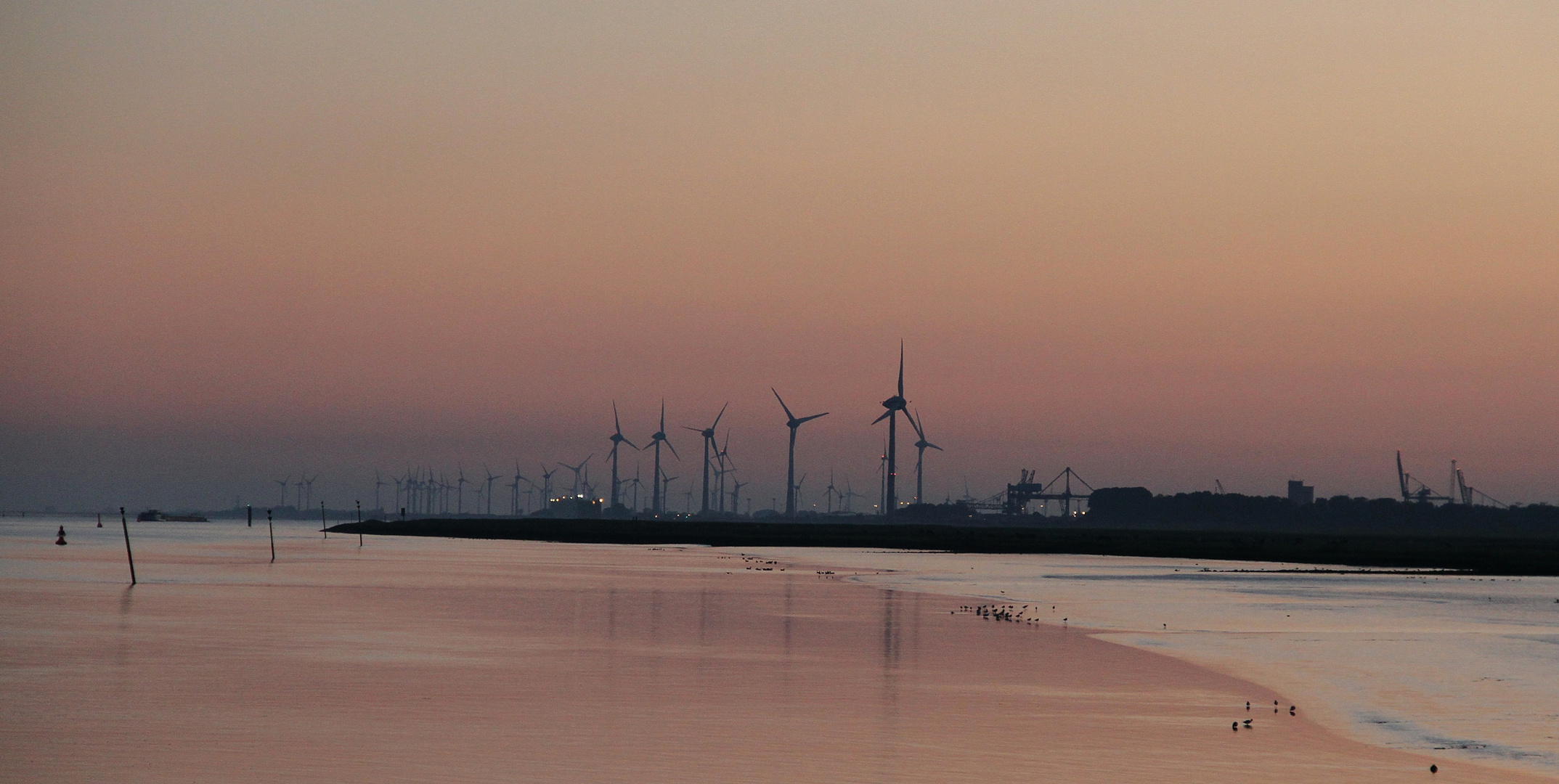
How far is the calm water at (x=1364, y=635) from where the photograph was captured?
28.1 meters

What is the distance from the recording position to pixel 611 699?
29234 millimetres

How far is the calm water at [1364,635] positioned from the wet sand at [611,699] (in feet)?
5.62

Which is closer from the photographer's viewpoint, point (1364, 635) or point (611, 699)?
point (611, 699)

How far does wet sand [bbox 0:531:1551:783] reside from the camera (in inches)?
865

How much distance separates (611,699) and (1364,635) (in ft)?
90.9

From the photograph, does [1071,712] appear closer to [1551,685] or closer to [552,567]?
[1551,685]

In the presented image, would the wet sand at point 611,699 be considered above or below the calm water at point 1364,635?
above

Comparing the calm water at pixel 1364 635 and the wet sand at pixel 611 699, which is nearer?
the wet sand at pixel 611 699

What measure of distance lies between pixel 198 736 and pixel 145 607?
31.1 m

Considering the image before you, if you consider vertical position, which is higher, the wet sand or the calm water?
the wet sand

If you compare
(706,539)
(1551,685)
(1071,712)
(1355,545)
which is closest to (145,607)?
(1071,712)

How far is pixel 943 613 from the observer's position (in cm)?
5450

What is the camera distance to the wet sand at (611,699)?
2197 cm

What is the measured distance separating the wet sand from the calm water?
1.71 meters
